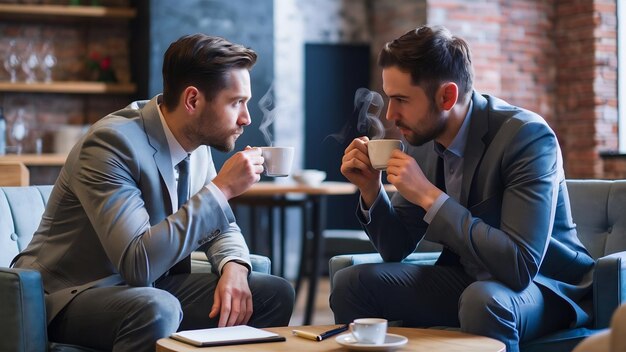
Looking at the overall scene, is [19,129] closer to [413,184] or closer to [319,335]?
[413,184]

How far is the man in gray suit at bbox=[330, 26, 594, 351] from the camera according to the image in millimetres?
2104

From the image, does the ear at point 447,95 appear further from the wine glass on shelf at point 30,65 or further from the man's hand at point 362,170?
the wine glass on shelf at point 30,65

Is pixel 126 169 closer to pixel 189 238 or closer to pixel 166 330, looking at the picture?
pixel 189 238

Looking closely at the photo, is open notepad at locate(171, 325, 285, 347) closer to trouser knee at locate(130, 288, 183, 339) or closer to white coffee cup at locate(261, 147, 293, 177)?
trouser knee at locate(130, 288, 183, 339)

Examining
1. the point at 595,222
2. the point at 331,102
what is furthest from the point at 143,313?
the point at 331,102

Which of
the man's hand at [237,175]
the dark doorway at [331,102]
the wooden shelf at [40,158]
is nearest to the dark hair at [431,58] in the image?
the man's hand at [237,175]

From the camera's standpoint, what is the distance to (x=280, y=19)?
6.80 m

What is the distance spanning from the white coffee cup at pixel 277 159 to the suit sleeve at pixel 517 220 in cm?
43

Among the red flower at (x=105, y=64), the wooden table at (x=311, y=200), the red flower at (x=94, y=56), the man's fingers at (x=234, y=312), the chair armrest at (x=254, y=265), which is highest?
the red flower at (x=94, y=56)

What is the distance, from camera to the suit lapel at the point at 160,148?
228 cm

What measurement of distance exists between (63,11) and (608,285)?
463cm

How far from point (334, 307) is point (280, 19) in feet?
15.4

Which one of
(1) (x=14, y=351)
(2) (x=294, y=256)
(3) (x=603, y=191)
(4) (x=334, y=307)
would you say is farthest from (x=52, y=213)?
(2) (x=294, y=256)

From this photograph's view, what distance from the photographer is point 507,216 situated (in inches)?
84.0
